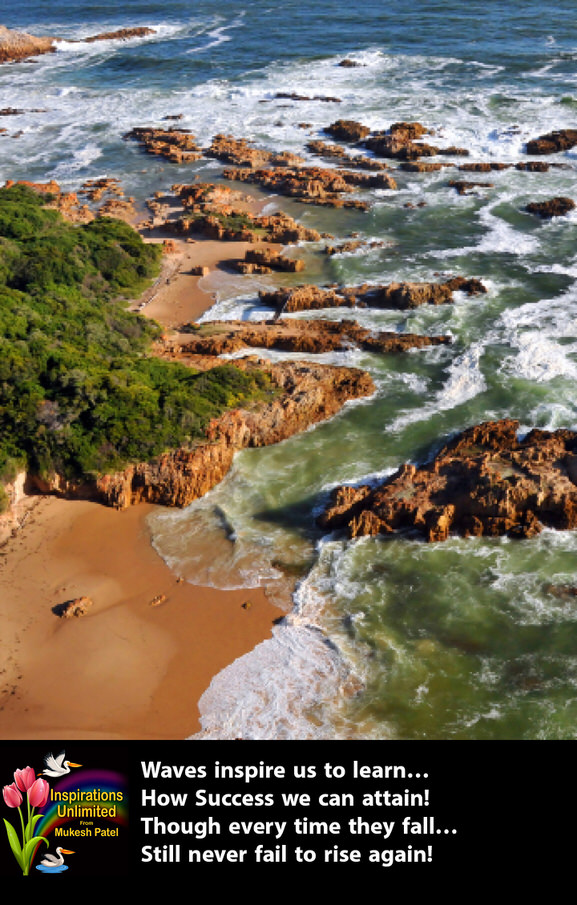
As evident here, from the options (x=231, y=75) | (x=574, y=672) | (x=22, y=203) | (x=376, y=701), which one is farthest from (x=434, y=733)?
(x=231, y=75)
